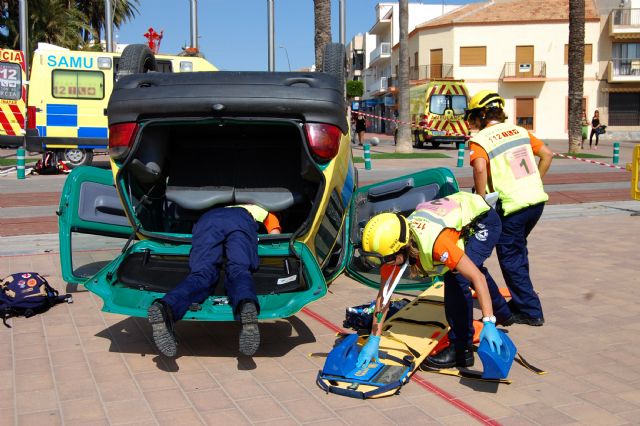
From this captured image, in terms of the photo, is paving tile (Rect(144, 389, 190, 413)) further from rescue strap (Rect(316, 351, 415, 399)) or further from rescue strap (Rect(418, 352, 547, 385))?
rescue strap (Rect(418, 352, 547, 385))

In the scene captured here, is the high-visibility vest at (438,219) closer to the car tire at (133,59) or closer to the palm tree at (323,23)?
the car tire at (133,59)

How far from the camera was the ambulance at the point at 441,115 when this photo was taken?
30.7 m

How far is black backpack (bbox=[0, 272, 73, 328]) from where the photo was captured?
573cm

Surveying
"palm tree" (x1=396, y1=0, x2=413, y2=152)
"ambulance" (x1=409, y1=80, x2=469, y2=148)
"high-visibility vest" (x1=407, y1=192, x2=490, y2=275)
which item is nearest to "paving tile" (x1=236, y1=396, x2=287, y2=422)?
"high-visibility vest" (x1=407, y1=192, x2=490, y2=275)

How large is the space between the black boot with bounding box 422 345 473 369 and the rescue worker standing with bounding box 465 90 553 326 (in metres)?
1.11

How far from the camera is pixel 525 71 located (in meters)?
50.3

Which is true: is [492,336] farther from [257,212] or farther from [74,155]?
[74,155]

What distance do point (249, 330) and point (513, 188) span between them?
231cm

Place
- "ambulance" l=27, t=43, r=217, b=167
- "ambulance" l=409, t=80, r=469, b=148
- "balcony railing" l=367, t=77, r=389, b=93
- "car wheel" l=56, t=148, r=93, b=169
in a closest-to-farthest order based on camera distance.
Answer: "ambulance" l=27, t=43, r=217, b=167 → "car wheel" l=56, t=148, r=93, b=169 → "ambulance" l=409, t=80, r=469, b=148 → "balcony railing" l=367, t=77, r=389, b=93

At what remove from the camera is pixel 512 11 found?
168 ft

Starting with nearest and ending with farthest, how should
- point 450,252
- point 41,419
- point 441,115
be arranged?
point 41,419 < point 450,252 < point 441,115

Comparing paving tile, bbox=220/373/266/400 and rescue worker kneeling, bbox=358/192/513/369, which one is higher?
rescue worker kneeling, bbox=358/192/513/369

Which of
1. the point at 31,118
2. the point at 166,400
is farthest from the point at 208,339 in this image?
the point at 31,118

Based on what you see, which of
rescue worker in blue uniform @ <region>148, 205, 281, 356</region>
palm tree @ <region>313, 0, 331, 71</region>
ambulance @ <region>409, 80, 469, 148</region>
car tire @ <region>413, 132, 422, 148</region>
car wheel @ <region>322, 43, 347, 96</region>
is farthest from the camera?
car tire @ <region>413, 132, 422, 148</region>
